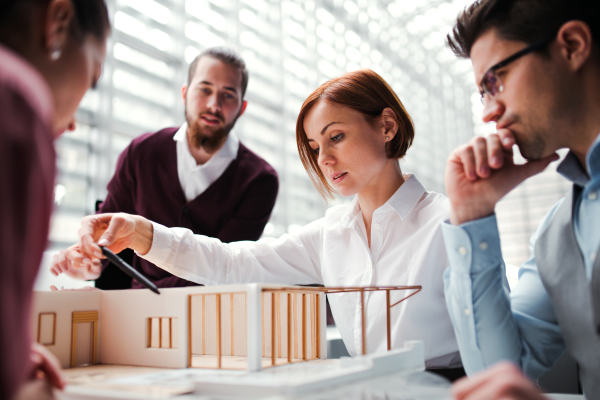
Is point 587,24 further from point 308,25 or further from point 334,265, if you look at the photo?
point 308,25

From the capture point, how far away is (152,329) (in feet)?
2.74

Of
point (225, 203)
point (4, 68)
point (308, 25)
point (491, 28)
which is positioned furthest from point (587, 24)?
point (308, 25)

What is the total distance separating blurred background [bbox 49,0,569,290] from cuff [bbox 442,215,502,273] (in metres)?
0.67

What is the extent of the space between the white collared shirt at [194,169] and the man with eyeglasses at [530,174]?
1153 mm

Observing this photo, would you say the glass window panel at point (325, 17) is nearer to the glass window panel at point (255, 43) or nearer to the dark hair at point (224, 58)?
the glass window panel at point (255, 43)

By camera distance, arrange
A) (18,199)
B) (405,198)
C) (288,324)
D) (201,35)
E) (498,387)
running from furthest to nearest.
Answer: (201,35), (405,198), (288,324), (498,387), (18,199)

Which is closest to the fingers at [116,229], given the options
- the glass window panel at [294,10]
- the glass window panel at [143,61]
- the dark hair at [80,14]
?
the dark hair at [80,14]

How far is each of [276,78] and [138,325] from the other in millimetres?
2973

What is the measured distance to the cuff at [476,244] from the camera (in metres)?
0.83

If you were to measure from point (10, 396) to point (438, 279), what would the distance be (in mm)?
1000

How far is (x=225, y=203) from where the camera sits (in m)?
1.80

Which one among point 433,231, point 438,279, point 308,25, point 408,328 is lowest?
point 408,328

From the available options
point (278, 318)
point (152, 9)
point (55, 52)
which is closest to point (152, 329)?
point (278, 318)

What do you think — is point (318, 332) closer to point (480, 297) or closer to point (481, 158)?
point (480, 297)
